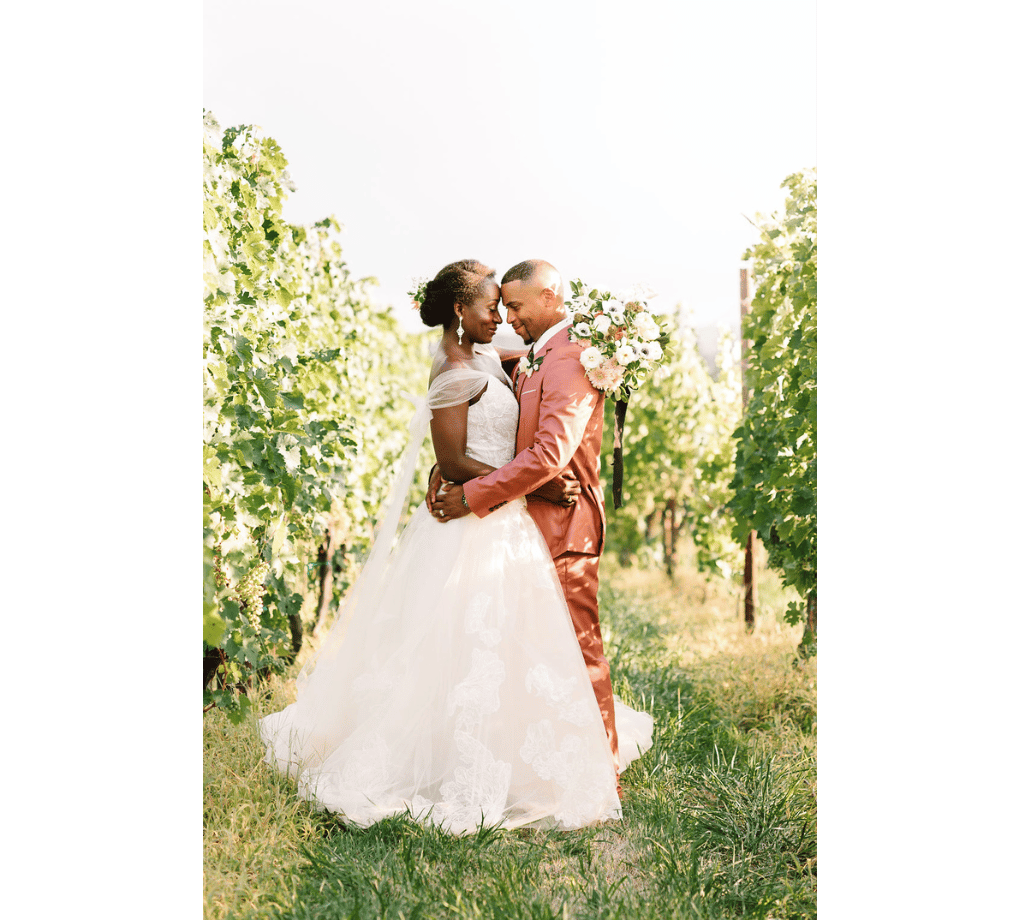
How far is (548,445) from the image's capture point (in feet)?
9.70

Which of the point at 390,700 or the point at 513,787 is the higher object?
the point at 390,700

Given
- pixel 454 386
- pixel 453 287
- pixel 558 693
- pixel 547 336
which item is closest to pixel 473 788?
pixel 558 693

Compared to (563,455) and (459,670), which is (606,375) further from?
(459,670)

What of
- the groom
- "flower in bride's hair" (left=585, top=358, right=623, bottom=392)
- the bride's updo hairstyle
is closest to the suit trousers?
the groom

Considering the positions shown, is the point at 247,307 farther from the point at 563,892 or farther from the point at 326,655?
the point at 563,892

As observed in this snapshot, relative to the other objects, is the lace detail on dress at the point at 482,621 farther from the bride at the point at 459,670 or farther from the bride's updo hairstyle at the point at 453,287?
the bride's updo hairstyle at the point at 453,287

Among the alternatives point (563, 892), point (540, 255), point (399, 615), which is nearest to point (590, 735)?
point (563, 892)

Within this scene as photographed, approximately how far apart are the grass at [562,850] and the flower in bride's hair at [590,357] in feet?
5.41

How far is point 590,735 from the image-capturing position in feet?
9.50

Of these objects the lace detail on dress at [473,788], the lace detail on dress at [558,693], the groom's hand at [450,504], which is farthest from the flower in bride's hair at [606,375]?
the lace detail on dress at [473,788]

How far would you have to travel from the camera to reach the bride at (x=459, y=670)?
2.82 meters

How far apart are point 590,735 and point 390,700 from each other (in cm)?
74

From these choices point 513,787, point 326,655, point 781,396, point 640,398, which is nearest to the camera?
point 513,787

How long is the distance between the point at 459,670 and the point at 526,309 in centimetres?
141
